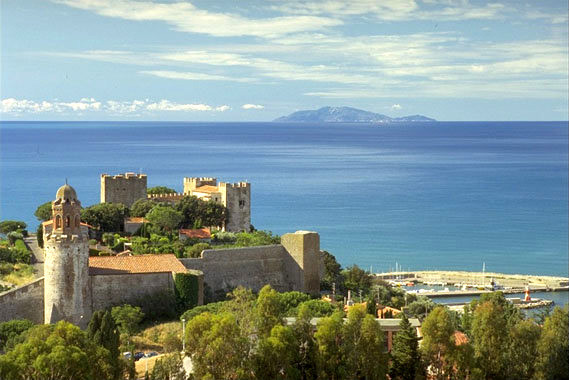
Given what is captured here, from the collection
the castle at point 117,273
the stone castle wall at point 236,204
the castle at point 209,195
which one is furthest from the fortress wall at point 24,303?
the stone castle wall at point 236,204

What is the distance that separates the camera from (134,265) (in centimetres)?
2348

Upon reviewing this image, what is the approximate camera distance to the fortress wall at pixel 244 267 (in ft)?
82.0

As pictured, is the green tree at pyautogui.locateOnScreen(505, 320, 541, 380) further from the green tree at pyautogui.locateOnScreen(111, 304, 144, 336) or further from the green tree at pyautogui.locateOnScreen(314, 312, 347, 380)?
the green tree at pyautogui.locateOnScreen(111, 304, 144, 336)

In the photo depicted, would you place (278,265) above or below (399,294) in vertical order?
above

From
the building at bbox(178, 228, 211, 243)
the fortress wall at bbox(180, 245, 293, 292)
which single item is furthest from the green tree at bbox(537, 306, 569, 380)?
the building at bbox(178, 228, 211, 243)

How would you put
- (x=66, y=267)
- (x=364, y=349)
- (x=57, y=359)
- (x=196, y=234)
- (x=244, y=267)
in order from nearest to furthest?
(x=57, y=359) < (x=364, y=349) < (x=66, y=267) < (x=244, y=267) < (x=196, y=234)

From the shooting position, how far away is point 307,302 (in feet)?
75.6

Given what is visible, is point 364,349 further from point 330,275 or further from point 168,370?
point 330,275

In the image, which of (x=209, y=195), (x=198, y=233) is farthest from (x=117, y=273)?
(x=209, y=195)

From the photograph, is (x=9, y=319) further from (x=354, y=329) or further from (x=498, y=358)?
(x=498, y=358)

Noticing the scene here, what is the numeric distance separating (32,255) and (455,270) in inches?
1179

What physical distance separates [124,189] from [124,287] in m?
14.5

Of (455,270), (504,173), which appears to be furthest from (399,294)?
(504,173)

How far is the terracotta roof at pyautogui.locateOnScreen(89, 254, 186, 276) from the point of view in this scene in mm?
23047
